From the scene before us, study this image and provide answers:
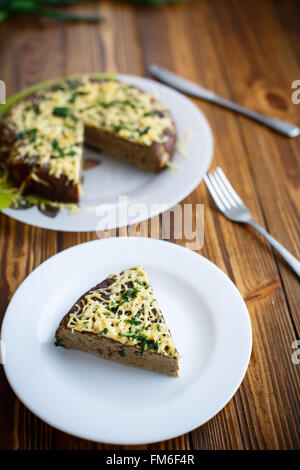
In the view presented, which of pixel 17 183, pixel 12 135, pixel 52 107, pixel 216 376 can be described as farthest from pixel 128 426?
pixel 52 107

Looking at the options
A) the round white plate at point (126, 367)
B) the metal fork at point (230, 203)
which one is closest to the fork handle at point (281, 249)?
the metal fork at point (230, 203)

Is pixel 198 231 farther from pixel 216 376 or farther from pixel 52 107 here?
pixel 52 107

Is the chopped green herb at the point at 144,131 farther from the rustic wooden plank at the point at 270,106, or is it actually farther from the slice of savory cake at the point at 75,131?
the rustic wooden plank at the point at 270,106

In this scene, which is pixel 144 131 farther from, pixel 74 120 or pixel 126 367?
pixel 126 367

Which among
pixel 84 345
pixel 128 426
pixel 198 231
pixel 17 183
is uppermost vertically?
pixel 17 183

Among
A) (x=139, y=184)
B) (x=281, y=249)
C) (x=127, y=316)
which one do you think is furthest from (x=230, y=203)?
(x=127, y=316)
